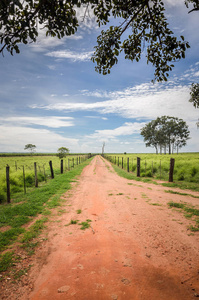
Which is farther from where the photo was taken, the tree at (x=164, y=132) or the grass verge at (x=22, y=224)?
the tree at (x=164, y=132)

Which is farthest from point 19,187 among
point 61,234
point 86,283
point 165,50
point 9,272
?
point 165,50

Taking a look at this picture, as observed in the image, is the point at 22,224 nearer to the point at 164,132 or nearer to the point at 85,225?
the point at 85,225

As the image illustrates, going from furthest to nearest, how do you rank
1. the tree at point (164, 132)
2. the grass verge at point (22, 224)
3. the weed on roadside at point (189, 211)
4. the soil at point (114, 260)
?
the tree at point (164, 132) < the weed on roadside at point (189, 211) < the grass verge at point (22, 224) < the soil at point (114, 260)

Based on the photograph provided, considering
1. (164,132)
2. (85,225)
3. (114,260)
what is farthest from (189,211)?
(164,132)

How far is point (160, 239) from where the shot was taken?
13.8ft

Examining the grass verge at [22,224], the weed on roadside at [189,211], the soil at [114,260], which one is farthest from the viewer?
the weed on roadside at [189,211]

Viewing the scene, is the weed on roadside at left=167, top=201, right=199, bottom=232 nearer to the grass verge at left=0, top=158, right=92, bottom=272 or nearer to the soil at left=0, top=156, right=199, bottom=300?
the soil at left=0, top=156, right=199, bottom=300

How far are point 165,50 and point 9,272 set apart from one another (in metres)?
6.08

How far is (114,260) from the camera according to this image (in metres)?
3.35

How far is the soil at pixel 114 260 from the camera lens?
2594mm

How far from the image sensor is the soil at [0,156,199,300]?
2.59 meters

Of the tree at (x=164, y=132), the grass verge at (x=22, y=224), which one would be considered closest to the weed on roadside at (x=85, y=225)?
the grass verge at (x=22, y=224)

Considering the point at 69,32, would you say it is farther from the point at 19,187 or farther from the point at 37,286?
the point at 19,187

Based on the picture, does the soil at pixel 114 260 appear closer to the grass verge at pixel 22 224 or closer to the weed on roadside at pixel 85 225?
the weed on roadside at pixel 85 225
